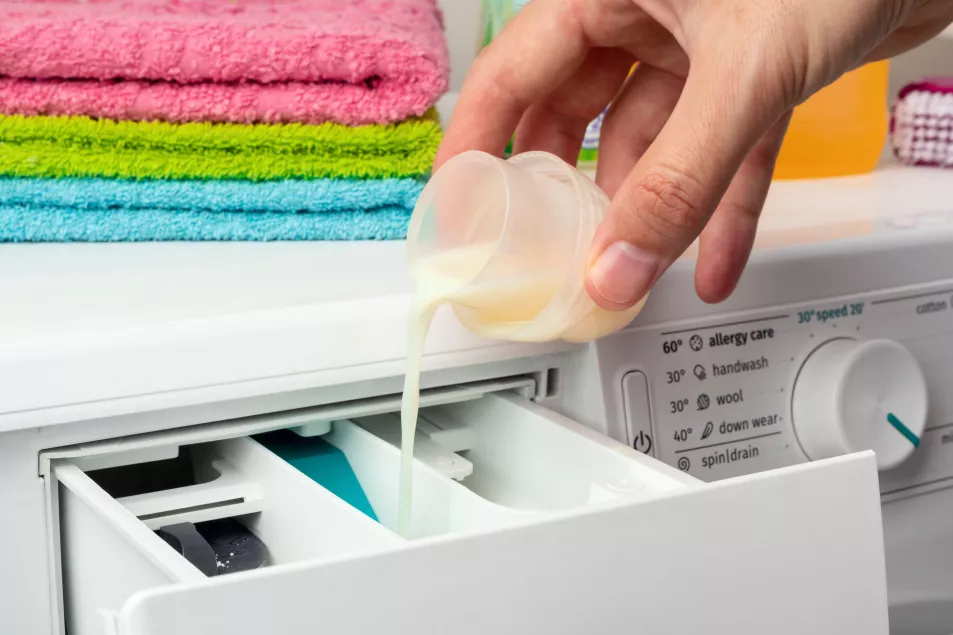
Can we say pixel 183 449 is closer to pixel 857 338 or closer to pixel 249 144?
pixel 249 144

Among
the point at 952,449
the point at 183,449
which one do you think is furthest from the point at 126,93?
the point at 952,449

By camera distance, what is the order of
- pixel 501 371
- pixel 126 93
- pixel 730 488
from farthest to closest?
pixel 126 93 < pixel 501 371 < pixel 730 488

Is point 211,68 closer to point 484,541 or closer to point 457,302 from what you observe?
point 457,302

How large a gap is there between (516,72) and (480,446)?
0.23m

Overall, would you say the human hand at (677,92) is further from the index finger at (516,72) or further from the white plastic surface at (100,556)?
the white plastic surface at (100,556)

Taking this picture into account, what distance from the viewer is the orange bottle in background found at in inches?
37.6

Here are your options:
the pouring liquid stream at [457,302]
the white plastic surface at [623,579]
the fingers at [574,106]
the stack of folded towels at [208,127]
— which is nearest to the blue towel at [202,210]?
the stack of folded towels at [208,127]

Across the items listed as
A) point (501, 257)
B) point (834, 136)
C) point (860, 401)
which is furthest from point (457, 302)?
point (834, 136)

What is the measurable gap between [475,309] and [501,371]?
0.08m

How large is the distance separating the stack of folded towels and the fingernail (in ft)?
0.85

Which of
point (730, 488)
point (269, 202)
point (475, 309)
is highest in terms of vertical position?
point (269, 202)

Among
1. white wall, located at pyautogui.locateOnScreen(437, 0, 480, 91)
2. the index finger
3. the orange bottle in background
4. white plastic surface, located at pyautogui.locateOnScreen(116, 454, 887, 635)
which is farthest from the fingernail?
white wall, located at pyautogui.locateOnScreen(437, 0, 480, 91)

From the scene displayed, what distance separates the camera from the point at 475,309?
47 centimetres

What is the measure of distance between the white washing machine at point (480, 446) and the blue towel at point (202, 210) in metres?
0.02
